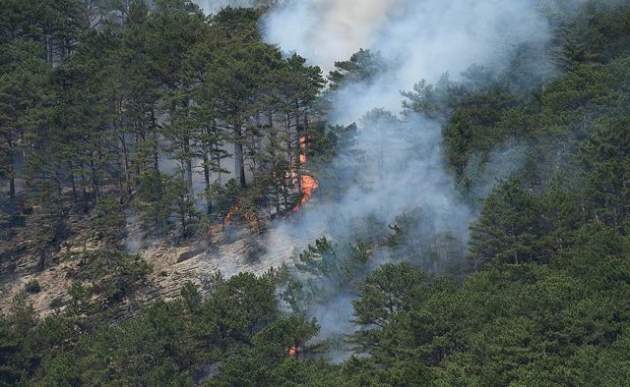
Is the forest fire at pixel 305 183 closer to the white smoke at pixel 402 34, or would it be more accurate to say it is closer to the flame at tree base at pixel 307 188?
the flame at tree base at pixel 307 188

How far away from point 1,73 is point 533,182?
34.8 m

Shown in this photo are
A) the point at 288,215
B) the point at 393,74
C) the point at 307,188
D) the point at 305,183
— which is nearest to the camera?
the point at 288,215

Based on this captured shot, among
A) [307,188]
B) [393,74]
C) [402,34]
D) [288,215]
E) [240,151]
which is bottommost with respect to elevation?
[288,215]

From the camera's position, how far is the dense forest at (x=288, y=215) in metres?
41.8

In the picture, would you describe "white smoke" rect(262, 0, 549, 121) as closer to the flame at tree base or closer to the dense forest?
the dense forest

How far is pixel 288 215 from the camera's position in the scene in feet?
192

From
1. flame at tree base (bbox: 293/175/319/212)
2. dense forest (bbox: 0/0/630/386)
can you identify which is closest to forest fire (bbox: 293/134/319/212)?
flame at tree base (bbox: 293/175/319/212)

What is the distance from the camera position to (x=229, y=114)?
59.9m

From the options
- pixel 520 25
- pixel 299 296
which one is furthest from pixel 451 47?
pixel 299 296

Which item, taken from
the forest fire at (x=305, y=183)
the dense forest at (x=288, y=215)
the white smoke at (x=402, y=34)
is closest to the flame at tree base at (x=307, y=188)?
the forest fire at (x=305, y=183)

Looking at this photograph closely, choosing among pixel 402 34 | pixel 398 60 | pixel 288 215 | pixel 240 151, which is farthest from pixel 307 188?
pixel 402 34

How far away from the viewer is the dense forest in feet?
137

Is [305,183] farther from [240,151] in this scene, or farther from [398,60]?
[398,60]

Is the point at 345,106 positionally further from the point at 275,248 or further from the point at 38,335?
the point at 38,335
